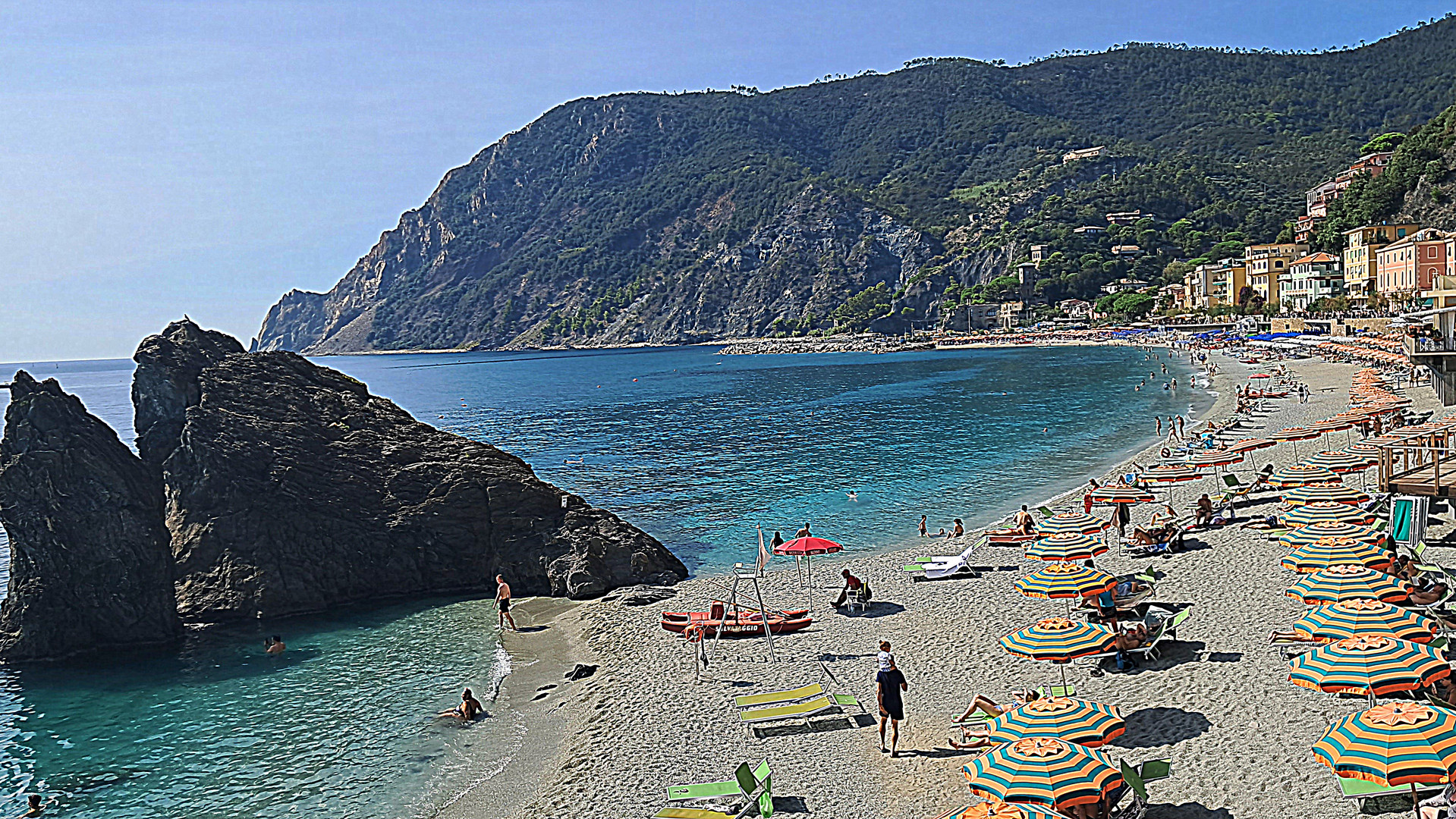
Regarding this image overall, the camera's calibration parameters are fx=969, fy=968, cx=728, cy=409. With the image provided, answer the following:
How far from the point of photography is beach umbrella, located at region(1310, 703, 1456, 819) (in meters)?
8.27

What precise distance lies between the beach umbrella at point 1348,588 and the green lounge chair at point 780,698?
278 inches

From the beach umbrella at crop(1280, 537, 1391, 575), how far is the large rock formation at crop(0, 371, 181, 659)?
2215 centimetres

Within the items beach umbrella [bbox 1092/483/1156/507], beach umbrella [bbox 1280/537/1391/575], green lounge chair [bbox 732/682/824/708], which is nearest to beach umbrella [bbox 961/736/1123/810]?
green lounge chair [bbox 732/682/824/708]

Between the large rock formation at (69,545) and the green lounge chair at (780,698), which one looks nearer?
the green lounge chair at (780,698)

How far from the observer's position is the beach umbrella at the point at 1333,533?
54.6 feet

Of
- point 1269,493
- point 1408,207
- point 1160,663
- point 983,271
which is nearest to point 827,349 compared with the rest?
point 983,271

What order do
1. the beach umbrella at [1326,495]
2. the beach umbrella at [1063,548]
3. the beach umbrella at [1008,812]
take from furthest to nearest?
the beach umbrella at [1326,495] < the beach umbrella at [1063,548] < the beach umbrella at [1008,812]

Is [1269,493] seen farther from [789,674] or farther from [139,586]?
[139,586]

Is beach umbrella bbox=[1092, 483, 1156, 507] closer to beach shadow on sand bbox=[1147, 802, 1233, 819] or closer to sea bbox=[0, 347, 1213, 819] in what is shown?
sea bbox=[0, 347, 1213, 819]

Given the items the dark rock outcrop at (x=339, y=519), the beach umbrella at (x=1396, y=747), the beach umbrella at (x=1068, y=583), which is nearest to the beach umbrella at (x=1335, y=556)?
the beach umbrella at (x=1068, y=583)

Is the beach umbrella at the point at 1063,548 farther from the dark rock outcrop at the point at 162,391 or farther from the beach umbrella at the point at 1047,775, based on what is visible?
the dark rock outcrop at the point at 162,391

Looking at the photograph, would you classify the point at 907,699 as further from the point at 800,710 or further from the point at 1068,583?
the point at 1068,583

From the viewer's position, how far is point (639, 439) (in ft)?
193

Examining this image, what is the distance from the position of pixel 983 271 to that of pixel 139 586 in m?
192
